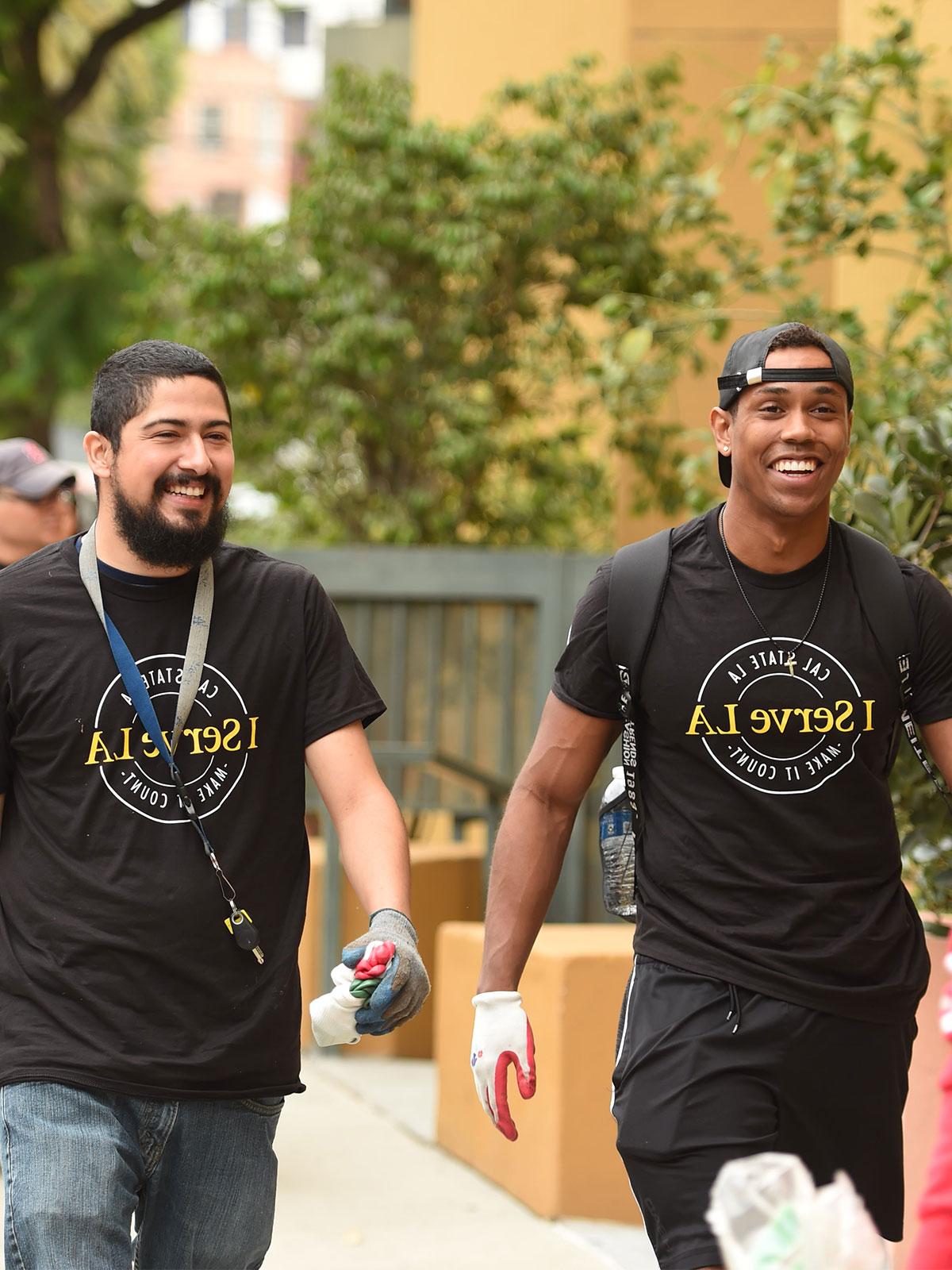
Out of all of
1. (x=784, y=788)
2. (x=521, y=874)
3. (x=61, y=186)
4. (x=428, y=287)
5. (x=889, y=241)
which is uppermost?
(x=61, y=186)

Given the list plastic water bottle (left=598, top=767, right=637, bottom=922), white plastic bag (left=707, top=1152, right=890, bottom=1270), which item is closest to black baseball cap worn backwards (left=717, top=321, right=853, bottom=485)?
plastic water bottle (left=598, top=767, right=637, bottom=922)

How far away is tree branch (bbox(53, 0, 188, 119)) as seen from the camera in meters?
16.5

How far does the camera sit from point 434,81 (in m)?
15.4

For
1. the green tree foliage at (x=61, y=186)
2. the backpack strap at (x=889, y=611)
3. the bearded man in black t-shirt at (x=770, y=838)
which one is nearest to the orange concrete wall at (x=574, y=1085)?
the bearded man in black t-shirt at (x=770, y=838)

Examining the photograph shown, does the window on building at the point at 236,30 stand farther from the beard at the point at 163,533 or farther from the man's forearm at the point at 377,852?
the man's forearm at the point at 377,852

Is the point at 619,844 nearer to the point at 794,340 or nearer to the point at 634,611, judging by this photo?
the point at 634,611

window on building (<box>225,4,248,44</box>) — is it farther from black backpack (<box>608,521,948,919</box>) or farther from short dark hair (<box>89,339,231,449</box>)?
black backpack (<box>608,521,948,919</box>)

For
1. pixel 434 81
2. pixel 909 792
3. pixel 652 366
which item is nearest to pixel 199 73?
pixel 434 81

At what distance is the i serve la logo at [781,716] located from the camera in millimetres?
3275

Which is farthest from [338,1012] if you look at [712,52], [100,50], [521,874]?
[100,50]

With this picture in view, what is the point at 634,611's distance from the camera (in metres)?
3.40

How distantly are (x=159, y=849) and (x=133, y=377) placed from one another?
0.81m

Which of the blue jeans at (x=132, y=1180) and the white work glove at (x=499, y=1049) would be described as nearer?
→ the blue jeans at (x=132, y=1180)

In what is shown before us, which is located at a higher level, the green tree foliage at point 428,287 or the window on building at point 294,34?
the window on building at point 294,34
